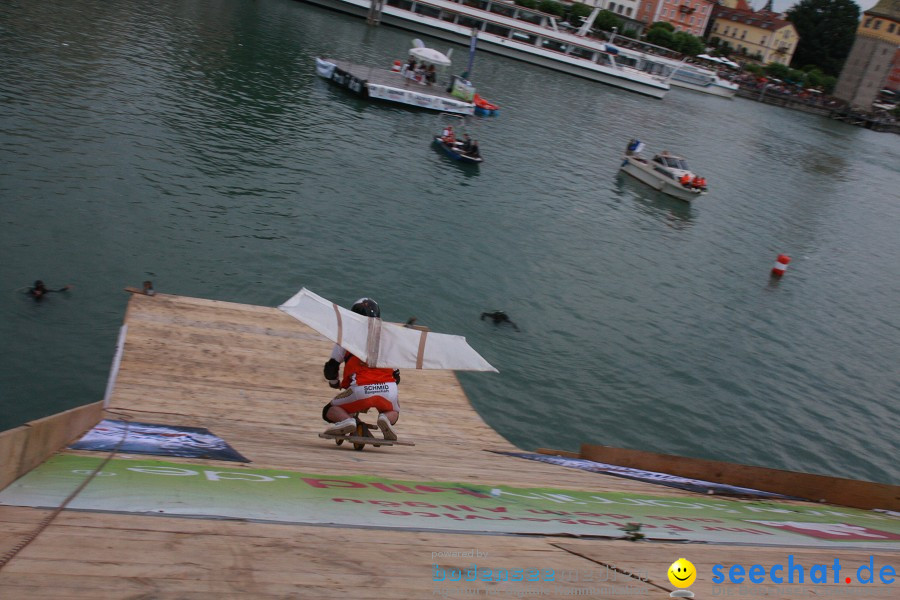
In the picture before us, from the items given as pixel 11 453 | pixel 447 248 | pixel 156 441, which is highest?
pixel 11 453

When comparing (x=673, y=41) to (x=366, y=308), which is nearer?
(x=366, y=308)

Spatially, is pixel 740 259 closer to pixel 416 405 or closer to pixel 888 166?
pixel 416 405

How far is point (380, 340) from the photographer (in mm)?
9641

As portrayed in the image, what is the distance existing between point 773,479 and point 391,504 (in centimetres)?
825

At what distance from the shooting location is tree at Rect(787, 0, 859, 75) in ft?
518

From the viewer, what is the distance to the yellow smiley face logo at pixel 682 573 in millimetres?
5367

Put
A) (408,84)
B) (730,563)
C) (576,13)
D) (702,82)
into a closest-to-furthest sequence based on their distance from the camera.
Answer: (730,563)
(408,84)
(702,82)
(576,13)

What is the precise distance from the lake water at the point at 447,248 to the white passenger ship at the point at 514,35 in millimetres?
39710

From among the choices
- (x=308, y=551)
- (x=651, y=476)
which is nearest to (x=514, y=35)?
(x=651, y=476)

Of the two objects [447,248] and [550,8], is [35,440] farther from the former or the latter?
[550,8]

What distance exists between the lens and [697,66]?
398 feet

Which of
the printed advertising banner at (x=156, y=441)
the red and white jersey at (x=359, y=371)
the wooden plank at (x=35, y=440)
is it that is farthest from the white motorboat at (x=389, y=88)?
the wooden plank at (x=35, y=440)

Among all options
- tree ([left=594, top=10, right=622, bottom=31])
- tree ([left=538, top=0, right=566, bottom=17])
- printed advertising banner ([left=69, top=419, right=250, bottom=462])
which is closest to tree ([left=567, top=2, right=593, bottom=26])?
tree ([left=538, top=0, right=566, bottom=17])

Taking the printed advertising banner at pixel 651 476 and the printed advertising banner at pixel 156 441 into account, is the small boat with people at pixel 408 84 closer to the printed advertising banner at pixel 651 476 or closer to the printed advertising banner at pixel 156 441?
the printed advertising banner at pixel 651 476
